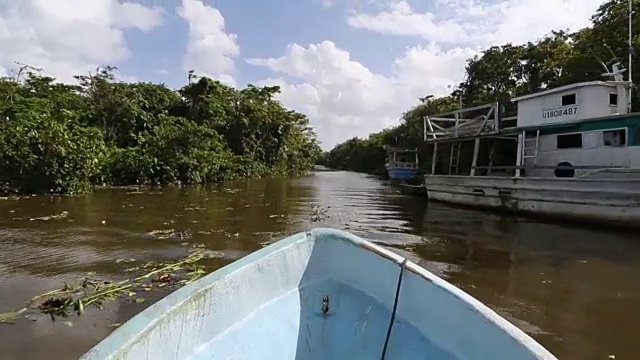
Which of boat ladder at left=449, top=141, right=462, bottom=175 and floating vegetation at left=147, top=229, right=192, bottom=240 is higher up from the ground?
boat ladder at left=449, top=141, right=462, bottom=175

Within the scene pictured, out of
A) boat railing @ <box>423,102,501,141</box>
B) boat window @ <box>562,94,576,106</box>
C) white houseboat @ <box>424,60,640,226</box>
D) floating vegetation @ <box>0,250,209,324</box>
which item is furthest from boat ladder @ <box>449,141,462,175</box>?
floating vegetation @ <box>0,250,209,324</box>

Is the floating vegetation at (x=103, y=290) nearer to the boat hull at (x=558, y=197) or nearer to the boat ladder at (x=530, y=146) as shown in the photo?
the boat hull at (x=558, y=197)

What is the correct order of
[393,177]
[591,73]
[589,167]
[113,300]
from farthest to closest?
[393,177], [591,73], [589,167], [113,300]

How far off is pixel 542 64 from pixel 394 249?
20901mm

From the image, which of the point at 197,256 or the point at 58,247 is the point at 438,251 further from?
the point at 58,247

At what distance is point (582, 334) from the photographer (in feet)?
15.0

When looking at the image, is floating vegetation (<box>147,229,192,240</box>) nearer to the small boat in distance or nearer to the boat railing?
the small boat in distance

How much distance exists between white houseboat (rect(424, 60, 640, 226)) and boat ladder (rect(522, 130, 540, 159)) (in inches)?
0.4

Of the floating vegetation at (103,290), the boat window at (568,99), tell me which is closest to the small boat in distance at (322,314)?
the floating vegetation at (103,290)

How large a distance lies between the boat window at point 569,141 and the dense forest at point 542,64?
6.60 metres

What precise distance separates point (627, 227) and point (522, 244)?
3101 mm

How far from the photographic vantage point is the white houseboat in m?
10.5

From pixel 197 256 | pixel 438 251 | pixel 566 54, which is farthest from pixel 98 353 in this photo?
pixel 566 54

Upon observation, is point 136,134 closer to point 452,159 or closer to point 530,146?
point 452,159
